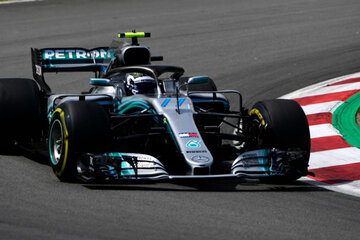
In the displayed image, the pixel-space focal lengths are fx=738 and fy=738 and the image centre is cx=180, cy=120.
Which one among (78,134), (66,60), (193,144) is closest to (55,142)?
(78,134)

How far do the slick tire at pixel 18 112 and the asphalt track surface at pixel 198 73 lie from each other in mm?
265

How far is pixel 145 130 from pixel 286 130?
1.59m

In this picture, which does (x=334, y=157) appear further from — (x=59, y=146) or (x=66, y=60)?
(x=66, y=60)

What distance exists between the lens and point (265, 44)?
1552 cm

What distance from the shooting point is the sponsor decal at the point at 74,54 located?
10656 millimetres

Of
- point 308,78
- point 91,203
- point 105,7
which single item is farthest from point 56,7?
point 91,203

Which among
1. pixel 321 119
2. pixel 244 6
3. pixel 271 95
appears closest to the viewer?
pixel 321 119

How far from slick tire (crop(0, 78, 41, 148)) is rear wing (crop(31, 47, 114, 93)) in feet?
5.21

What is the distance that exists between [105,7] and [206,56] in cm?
537

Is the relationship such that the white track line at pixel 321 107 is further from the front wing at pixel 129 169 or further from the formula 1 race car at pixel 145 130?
the front wing at pixel 129 169

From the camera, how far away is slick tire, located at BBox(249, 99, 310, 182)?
7848 mm

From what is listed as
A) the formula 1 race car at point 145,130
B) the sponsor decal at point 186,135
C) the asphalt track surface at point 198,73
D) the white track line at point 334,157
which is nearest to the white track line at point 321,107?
the asphalt track surface at point 198,73

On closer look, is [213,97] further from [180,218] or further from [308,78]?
[308,78]

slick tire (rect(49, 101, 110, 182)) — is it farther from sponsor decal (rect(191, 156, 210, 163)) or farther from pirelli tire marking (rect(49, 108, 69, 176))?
sponsor decal (rect(191, 156, 210, 163))
